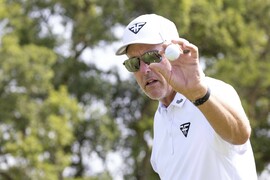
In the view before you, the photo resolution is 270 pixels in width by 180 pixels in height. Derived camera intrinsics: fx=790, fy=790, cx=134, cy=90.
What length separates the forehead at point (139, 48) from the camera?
3.62 metres

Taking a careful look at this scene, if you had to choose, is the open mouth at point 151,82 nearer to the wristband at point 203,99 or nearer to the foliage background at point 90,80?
the wristband at point 203,99

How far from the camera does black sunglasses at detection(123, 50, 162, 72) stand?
3.57m

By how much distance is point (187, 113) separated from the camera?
345 centimetres

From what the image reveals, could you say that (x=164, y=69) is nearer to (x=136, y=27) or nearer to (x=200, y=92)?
(x=200, y=92)

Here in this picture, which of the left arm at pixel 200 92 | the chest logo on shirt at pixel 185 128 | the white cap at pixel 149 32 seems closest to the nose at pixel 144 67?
the white cap at pixel 149 32

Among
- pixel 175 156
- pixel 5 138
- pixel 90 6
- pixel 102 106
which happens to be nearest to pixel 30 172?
pixel 5 138

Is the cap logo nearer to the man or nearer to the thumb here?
the man

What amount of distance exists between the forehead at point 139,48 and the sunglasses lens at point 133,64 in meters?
0.03

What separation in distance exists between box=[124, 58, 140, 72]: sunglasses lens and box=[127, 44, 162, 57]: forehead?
28 mm

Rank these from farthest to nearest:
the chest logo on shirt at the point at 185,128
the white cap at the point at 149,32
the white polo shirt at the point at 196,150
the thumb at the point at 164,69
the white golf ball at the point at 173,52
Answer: the white cap at the point at 149,32 < the chest logo on shirt at the point at 185,128 < the white polo shirt at the point at 196,150 < the thumb at the point at 164,69 < the white golf ball at the point at 173,52

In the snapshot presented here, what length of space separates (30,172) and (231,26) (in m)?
7.63

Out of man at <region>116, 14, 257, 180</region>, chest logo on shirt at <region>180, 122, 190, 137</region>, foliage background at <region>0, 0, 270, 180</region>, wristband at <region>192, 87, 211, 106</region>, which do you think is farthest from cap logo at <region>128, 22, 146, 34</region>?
foliage background at <region>0, 0, 270, 180</region>

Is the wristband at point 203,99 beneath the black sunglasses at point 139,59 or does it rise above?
beneath

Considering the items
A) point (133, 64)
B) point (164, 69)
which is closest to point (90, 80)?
point (133, 64)
